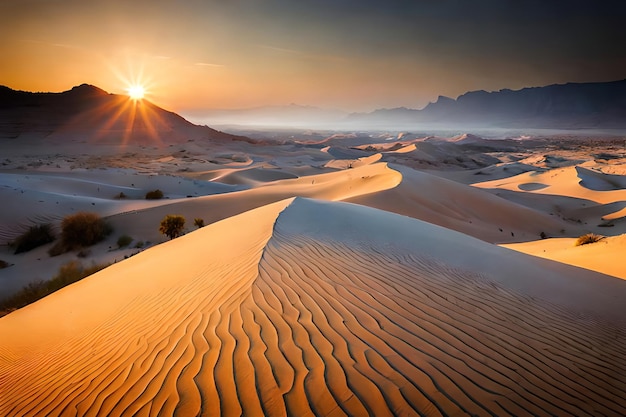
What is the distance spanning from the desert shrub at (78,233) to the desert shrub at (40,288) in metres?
3.26

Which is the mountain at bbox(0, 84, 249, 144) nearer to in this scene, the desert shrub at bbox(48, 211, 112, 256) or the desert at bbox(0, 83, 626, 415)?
the desert shrub at bbox(48, 211, 112, 256)

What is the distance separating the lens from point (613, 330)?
3.97 meters

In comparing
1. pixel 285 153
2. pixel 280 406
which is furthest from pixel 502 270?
pixel 285 153

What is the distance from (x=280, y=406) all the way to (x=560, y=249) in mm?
10432

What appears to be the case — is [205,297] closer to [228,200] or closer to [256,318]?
[256,318]

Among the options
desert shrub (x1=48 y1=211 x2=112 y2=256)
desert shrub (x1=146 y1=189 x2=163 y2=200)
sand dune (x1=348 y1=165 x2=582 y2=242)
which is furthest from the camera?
desert shrub (x1=146 y1=189 x2=163 y2=200)

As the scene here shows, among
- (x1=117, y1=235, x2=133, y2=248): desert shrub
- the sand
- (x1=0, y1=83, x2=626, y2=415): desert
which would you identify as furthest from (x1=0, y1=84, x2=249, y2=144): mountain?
the sand

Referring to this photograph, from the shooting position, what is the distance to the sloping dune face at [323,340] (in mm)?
2348

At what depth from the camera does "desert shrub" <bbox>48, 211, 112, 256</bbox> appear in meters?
11.6

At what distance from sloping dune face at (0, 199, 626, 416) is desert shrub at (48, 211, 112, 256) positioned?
665 cm

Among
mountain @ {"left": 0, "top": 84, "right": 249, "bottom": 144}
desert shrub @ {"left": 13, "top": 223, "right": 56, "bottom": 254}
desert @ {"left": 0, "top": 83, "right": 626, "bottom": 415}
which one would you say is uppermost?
mountain @ {"left": 0, "top": 84, "right": 249, "bottom": 144}

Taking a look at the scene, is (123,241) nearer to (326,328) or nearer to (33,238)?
(33,238)

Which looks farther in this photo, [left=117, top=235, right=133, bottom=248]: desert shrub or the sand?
[left=117, top=235, right=133, bottom=248]: desert shrub

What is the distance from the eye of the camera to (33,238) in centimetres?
1196
